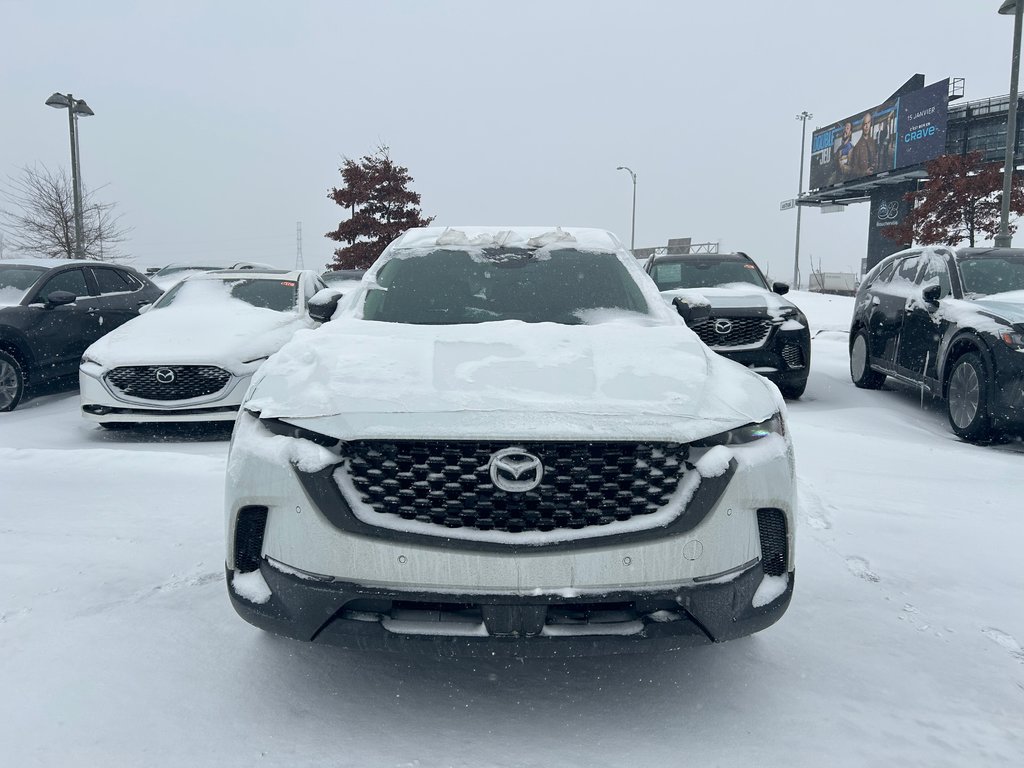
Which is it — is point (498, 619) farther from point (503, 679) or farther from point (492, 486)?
point (503, 679)

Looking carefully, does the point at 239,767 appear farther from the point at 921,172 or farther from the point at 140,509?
the point at 921,172

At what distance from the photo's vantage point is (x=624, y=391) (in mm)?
2697

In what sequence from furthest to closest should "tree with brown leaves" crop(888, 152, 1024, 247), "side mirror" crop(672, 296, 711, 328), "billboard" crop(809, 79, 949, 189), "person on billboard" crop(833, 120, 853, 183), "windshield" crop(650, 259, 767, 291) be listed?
"person on billboard" crop(833, 120, 853, 183)
"billboard" crop(809, 79, 949, 189)
"tree with brown leaves" crop(888, 152, 1024, 247)
"windshield" crop(650, 259, 767, 291)
"side mirror" crop(672, 296, 711, 328)

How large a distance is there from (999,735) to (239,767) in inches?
87.4

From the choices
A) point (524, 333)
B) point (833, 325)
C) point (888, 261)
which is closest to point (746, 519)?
point (524, 333)

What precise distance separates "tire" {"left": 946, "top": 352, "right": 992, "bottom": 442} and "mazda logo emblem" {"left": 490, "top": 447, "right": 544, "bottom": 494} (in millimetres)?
5787

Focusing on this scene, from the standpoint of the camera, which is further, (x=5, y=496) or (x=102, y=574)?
(x=5, y=496)

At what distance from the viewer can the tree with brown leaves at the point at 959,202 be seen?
3812cm

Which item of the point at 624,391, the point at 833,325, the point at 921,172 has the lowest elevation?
the point at 833,325

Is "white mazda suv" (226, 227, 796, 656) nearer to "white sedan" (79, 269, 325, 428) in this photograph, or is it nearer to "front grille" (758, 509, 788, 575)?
"front grille" (758, 509, 788, 575)

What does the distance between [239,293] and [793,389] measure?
5.90 metres

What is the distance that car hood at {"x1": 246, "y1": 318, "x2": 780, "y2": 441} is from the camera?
2.46m

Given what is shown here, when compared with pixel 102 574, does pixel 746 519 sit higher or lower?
higher

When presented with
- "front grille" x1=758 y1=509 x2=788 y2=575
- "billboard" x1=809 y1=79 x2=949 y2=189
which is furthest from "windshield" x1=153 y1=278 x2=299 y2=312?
"billboard" x1=809 y1=79 x2=949 y2=189
